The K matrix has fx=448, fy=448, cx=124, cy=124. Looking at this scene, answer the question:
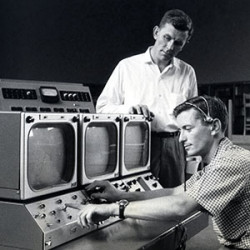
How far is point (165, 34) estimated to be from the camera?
243 centimetres

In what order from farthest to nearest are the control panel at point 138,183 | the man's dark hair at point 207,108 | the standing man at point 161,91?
the standing man at point 161,91 → the control panel at point 138,183 → the man's dark hair at point 207,108

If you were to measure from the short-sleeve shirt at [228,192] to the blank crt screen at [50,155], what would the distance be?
0.47m

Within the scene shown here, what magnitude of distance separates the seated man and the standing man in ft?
2.23

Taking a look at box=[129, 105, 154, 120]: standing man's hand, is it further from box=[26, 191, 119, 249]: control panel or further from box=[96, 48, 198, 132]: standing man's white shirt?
box=[26, 191, 119, 249]: control panel

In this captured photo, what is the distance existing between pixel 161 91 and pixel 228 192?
1062mm

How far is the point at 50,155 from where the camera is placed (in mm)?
1614

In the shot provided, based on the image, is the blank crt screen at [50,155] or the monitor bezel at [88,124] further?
the monitor bezel at [88,124]

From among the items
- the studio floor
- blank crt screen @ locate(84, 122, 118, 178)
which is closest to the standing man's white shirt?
blank crt screen @ locate(84, 122, 118, 178)

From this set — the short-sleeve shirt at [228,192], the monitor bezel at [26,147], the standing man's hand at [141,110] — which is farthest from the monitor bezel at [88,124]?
the short-sleeve shirt at [228,192]

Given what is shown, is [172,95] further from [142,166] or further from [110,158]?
[110,158]

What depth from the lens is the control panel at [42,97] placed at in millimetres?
1683

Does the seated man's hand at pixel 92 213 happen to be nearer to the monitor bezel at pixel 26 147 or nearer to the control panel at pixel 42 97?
the monitor bezel at pixel 26 147

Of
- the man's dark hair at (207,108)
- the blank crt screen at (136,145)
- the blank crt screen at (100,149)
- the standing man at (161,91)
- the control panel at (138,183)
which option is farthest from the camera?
the standing man at (161,91)

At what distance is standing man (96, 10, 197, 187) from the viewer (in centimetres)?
240
